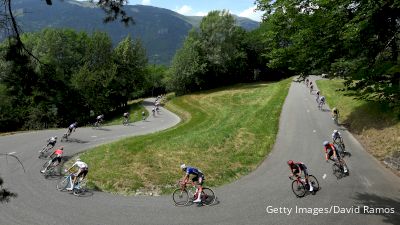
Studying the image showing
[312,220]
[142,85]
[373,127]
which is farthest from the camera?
[142,85]

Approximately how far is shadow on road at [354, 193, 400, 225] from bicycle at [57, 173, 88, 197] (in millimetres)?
14213

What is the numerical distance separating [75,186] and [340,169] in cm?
1546

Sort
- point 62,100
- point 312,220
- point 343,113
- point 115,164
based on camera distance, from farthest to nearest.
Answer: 1. point 343,113
2. point 115,164
3. point 312,220
4. point 62,100

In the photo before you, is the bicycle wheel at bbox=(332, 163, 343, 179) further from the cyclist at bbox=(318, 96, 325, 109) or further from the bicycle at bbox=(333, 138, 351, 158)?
the cyclist at bbox=(318, 96, 325, 109)

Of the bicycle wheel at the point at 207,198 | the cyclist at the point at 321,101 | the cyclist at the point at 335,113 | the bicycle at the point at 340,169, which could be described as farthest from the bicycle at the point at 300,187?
the cyclist at the point at 321,101

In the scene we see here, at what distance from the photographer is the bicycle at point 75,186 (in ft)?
66.5

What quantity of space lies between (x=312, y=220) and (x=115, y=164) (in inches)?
548

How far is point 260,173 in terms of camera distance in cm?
2386

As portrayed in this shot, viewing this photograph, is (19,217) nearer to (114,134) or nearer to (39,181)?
(39,181)

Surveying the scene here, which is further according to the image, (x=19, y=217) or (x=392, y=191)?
(x=392, y=191)

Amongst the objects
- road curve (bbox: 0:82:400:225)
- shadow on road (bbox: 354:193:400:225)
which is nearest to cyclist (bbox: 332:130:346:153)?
road curve (bbox: 0:82:400:225)

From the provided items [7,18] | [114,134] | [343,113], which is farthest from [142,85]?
[7,18]

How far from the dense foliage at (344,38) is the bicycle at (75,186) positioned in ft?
41.1

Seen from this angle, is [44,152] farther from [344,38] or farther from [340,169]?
[344,38]
